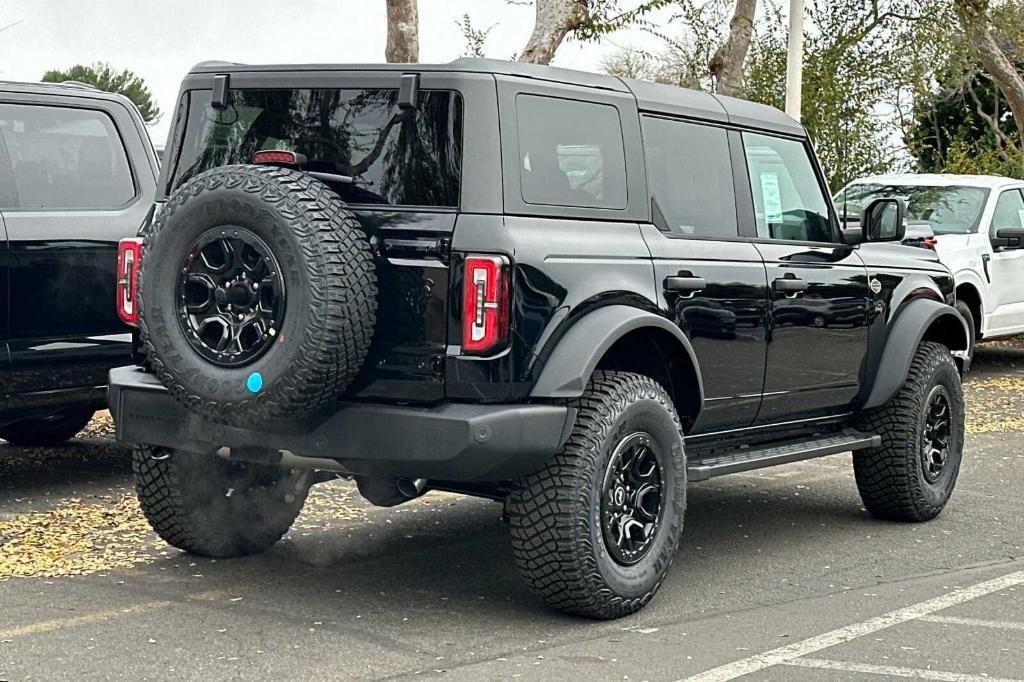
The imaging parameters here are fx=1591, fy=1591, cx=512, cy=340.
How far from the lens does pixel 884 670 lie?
17.1 ft

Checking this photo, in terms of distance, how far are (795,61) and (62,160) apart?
10.8m

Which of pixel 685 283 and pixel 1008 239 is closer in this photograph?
pixel 685 283

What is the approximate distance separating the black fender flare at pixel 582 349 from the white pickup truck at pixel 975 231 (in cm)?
897

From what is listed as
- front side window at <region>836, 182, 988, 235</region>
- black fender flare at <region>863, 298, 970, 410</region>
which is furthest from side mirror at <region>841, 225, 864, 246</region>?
front side window at <region>836, 182, 988, 235</region>

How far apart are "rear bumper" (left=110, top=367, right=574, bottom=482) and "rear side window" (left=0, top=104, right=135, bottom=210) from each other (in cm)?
273

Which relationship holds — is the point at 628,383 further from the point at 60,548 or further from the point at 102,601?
the point at 60,548

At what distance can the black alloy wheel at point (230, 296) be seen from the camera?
539 centimetres

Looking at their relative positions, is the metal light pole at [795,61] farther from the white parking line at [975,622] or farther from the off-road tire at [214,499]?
the white parking line at [975,622]

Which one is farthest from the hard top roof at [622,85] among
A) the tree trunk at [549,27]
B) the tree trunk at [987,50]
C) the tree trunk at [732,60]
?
the tree trunk at [987,50]

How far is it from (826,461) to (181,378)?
557 centimetres

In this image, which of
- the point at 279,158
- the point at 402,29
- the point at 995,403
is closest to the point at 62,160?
the point at 279,158

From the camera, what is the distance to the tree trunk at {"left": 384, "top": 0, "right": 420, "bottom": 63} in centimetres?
1480

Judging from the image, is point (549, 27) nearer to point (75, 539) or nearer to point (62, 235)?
point (62, 235)

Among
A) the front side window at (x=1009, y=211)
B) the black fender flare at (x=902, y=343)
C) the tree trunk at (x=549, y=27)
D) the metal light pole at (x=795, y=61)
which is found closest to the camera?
the black fender flare at (x=902, y=343)
